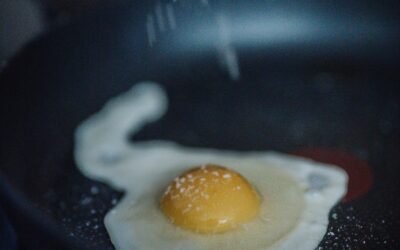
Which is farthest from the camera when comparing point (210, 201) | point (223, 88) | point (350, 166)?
point (223, 88)

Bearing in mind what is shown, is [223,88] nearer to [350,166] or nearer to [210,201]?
[350,166]

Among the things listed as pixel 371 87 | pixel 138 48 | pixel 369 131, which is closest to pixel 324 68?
pixel 371 87

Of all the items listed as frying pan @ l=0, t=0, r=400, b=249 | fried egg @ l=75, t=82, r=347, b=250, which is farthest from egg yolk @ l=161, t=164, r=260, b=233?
frying pan @ l=0, t=0, r=400, b=249

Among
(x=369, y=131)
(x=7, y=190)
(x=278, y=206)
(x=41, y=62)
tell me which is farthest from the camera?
(x=41, y=62)

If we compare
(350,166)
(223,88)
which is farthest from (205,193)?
(223,88)

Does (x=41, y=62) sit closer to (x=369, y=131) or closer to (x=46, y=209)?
(x=46, y=209)
